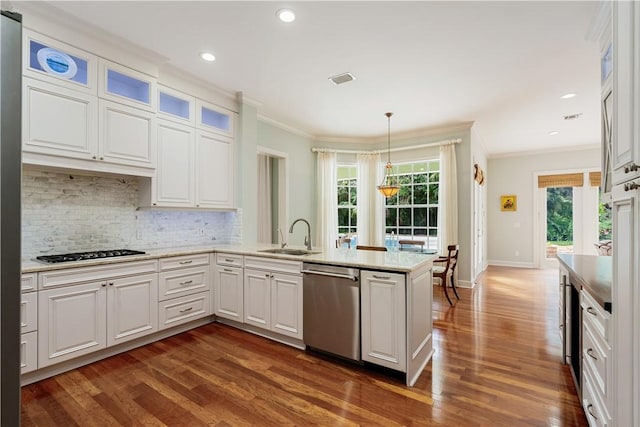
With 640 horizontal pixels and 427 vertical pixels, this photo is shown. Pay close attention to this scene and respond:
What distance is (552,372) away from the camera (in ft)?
8.07

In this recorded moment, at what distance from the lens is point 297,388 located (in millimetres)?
2227

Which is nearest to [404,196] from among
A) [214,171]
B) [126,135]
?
[214,171]

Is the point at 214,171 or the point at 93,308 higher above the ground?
the point at 214,171

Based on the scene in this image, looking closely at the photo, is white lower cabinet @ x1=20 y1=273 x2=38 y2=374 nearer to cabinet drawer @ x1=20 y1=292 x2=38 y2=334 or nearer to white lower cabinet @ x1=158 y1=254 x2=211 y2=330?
cabinet drawer @ x1=20 y1=292 x2=38 y2=334

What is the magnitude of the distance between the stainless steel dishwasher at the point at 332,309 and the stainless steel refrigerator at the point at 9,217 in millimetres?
1962

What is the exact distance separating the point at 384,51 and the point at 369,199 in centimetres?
373

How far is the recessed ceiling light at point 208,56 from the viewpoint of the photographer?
10.2 feet

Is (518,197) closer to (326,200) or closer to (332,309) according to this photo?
(326,200)

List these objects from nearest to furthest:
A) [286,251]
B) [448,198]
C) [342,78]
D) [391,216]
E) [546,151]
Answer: [286,251], [342,78], [448,198], [391,216], [546,151]

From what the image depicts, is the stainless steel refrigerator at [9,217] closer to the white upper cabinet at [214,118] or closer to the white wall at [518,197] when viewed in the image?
the white upper cabinet at [214,118]

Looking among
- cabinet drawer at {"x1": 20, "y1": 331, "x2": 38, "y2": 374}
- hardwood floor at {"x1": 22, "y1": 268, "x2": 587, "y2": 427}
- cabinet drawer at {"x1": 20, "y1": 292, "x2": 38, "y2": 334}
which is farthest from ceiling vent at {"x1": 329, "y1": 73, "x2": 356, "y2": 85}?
cabinet drawer at {"x1": 20, "y1": 331, "x2": 38, "y2": 374}

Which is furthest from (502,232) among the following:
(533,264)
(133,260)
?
(133,260)

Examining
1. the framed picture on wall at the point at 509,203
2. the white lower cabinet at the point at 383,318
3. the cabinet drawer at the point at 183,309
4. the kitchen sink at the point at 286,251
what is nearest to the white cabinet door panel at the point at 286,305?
the kitchen sink at the point at 286,251

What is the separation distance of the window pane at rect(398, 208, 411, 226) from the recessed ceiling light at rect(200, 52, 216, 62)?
453 cm
